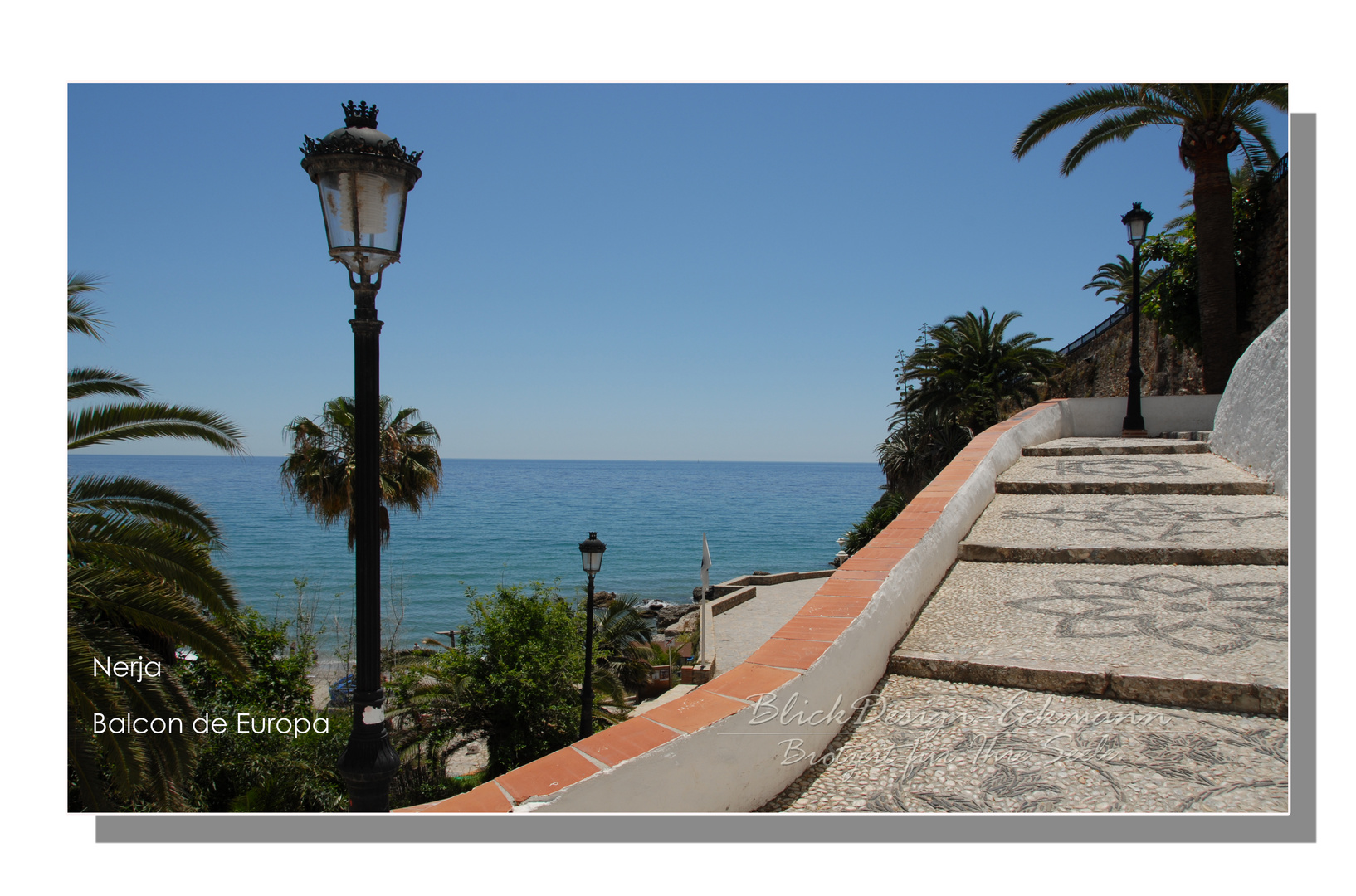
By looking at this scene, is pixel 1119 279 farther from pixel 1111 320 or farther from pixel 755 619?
pixel 755 619

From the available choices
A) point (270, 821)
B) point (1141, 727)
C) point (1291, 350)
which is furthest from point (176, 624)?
point (1291, 350)

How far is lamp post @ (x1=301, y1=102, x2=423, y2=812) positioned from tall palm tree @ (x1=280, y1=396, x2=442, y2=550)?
11.3 meters

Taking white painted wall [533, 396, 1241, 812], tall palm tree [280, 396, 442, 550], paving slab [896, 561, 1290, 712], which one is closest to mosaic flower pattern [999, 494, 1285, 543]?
paving slab [896, 561, 1290, 712]

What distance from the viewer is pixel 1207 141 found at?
10961 millimetres

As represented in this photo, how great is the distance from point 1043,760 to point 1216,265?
42.8 feet

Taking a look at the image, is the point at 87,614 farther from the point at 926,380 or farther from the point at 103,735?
the point at 926,380

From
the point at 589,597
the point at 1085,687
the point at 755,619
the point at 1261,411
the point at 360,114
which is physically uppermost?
the point at 360,114

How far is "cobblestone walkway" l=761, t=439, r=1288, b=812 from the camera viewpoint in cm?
233

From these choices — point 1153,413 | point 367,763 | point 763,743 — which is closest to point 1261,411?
point 1153,413

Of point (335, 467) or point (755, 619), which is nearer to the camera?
point (335, 467)

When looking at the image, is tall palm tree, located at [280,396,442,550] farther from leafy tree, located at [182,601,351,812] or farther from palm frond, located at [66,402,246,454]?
palm frond, located at [66,402,246,454]

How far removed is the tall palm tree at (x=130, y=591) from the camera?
169 inches

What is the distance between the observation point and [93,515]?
4898mm

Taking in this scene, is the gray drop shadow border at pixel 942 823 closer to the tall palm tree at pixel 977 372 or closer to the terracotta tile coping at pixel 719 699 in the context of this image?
the terracotta tile coping at pixel 719 699
